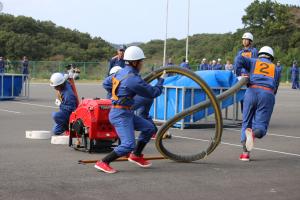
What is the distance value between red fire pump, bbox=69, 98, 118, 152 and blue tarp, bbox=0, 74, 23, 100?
49.5ft

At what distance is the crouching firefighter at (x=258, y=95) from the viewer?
10.2m

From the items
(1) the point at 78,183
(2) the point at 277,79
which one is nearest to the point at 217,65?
(2) the point at 277,79

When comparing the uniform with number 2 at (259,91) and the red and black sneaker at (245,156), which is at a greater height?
the uniform with number 2 at (259,91)

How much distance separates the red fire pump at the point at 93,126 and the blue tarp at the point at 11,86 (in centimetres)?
1510

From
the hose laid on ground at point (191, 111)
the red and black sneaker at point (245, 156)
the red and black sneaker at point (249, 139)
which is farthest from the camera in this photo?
the red and black sneaker at point (245, 156)

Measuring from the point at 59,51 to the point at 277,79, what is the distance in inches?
2685

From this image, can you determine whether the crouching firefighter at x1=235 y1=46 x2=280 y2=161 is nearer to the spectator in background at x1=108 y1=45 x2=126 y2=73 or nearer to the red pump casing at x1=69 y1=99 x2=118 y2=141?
the red pump casing at x1=69 y1=99 x2=118 y2=141

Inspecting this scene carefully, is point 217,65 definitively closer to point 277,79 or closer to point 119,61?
point 119,61

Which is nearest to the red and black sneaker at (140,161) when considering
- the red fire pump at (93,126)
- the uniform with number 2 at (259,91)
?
the red fire pump at (93,126)

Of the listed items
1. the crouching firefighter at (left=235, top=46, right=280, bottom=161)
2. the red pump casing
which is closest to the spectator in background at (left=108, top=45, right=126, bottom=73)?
the red pump casing

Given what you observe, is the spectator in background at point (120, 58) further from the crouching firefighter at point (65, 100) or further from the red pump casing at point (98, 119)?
the red pump casing at point (98, 119)

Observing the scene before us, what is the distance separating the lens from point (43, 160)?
32.7ft

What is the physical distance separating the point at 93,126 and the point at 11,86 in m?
16.0

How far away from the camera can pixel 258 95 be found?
10.3m
